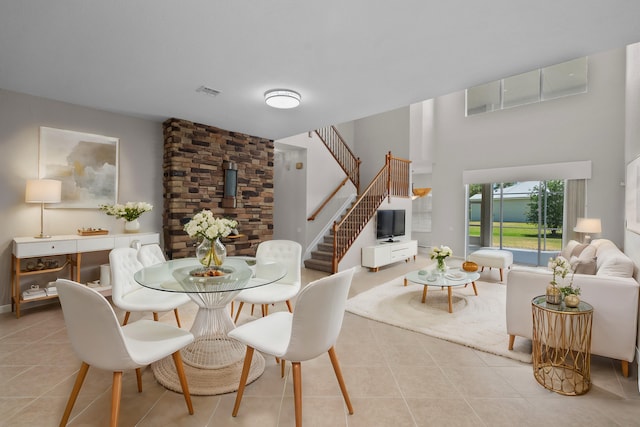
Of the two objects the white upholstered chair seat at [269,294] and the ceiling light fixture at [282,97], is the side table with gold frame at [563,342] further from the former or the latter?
the ceiling light fixture at [282,97]

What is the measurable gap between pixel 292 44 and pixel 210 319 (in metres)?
2.33

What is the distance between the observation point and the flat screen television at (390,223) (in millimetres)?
6551

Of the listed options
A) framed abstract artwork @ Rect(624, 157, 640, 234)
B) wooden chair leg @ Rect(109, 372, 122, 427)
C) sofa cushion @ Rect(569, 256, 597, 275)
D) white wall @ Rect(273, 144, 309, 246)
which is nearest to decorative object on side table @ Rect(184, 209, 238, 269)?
wooden chair leg @ Rect(109, 372, 122, 427)

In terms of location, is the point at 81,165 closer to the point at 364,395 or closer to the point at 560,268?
the point at 364,395

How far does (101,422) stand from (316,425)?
1.26 metres

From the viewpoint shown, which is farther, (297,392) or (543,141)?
(543,141)

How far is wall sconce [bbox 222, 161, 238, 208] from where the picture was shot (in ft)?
16.1

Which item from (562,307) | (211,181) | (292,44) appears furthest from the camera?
(211,181)

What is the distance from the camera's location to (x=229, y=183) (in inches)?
195

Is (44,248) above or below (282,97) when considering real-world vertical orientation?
below

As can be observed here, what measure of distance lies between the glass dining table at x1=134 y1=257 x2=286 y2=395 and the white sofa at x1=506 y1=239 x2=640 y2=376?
6.84ft

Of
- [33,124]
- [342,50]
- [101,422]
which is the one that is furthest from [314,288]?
[33,124]

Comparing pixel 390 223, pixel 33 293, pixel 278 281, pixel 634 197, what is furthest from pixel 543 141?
pixel 33 293

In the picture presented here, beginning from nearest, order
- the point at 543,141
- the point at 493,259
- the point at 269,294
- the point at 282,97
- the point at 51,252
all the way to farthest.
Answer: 1. the point at 269,294
2. the point at 282,97
3. the point at 51,252
4. the point at 493,259
5. the point at 543,141
